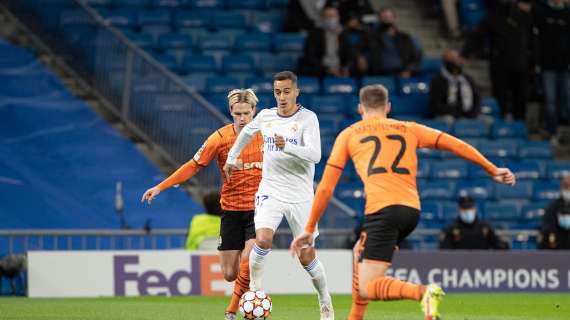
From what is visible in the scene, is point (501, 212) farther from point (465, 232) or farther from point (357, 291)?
point (357, 291)

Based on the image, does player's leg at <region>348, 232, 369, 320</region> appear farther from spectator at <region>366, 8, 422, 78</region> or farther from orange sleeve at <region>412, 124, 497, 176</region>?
spectator at <region>366, 8, 422, 78</region>

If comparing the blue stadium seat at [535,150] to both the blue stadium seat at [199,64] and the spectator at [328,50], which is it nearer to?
the spectator at [328,50]

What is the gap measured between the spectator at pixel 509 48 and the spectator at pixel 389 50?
1119 mm

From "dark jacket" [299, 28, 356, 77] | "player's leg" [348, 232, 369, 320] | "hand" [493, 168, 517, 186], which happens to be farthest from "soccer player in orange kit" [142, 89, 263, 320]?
"dark jacket" [299, 28, 356, 77]

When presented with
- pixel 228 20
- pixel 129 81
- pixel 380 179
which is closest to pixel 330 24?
pixel 228 20

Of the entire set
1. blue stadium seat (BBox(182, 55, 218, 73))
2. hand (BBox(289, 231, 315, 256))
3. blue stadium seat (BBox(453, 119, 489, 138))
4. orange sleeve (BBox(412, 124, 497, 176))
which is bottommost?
blue stadium seat (BBox(453, 119, 489, 138))

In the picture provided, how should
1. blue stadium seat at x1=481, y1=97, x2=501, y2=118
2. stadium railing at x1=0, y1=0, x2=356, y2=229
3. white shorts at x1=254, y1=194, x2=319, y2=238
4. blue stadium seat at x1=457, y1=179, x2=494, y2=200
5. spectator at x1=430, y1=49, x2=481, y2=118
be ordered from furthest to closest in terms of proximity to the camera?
blue stadium seat at x1=481, y1=97, x2=501, y2=118 < spectator at x1=430, y1=49, x2=481, y2=118 < blue stadium seat at x1=457, y1=179, x2=494, y2=200 < stadium railing at x1=0, y1=0, x2=356, y2=229 < white shorts at x1=254, y1=194, x2=319, y2=238

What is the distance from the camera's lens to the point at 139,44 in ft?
72.5

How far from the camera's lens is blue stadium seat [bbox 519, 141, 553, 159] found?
896 inches

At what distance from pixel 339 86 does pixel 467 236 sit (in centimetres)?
479

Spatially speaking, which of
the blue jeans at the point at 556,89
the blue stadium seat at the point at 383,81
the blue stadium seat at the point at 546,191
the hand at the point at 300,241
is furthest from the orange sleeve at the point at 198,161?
the blue jeans at the point at 556,89

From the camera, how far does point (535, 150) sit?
22875 mm

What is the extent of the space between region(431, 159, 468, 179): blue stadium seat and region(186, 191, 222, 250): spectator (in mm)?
5699

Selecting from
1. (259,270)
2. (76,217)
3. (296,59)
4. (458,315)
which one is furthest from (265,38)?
(259,270)
